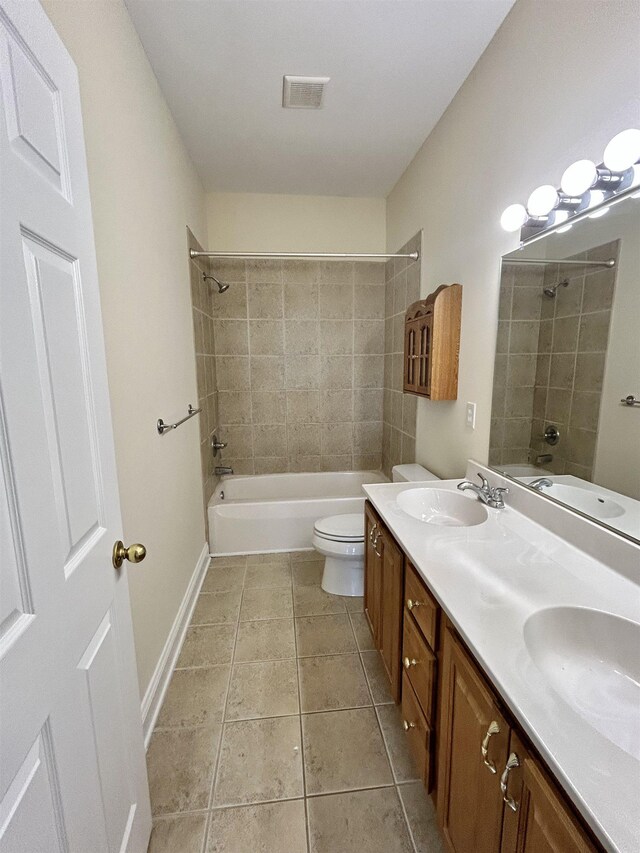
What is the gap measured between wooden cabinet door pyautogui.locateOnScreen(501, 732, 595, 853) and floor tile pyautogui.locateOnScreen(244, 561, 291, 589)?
1.83 metres

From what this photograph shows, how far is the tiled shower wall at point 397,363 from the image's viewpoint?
2590 millimetres

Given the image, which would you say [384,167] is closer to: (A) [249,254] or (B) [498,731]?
(A) [249,254]

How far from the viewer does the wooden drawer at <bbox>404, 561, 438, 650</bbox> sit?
39.7 inches

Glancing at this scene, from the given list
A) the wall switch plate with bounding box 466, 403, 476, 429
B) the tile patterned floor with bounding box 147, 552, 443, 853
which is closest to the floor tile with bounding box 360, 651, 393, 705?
the tile patterned floor with bounding box 147, 552, 443, 853

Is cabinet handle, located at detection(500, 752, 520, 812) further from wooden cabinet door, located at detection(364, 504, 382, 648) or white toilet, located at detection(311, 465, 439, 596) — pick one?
white toilet, located at detection(311, 465, 439, 596)

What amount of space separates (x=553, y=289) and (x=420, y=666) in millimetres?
1298

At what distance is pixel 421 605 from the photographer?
1.10 meters

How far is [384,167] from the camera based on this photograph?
2574 mm

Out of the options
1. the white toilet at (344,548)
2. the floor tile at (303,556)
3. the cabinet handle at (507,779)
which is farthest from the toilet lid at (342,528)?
the cabinet handle at (507,779)

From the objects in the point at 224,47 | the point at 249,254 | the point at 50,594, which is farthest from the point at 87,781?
the point at 249,254

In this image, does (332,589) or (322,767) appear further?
(332,589)

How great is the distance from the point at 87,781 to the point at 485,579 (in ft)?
3.16

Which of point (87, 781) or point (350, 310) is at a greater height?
point (350, 310)

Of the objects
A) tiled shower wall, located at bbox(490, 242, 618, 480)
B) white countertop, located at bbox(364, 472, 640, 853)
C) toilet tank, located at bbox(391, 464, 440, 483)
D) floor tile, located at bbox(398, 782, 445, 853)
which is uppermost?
tiled shower wall, located at bbox(490, 242, 618, 480)
